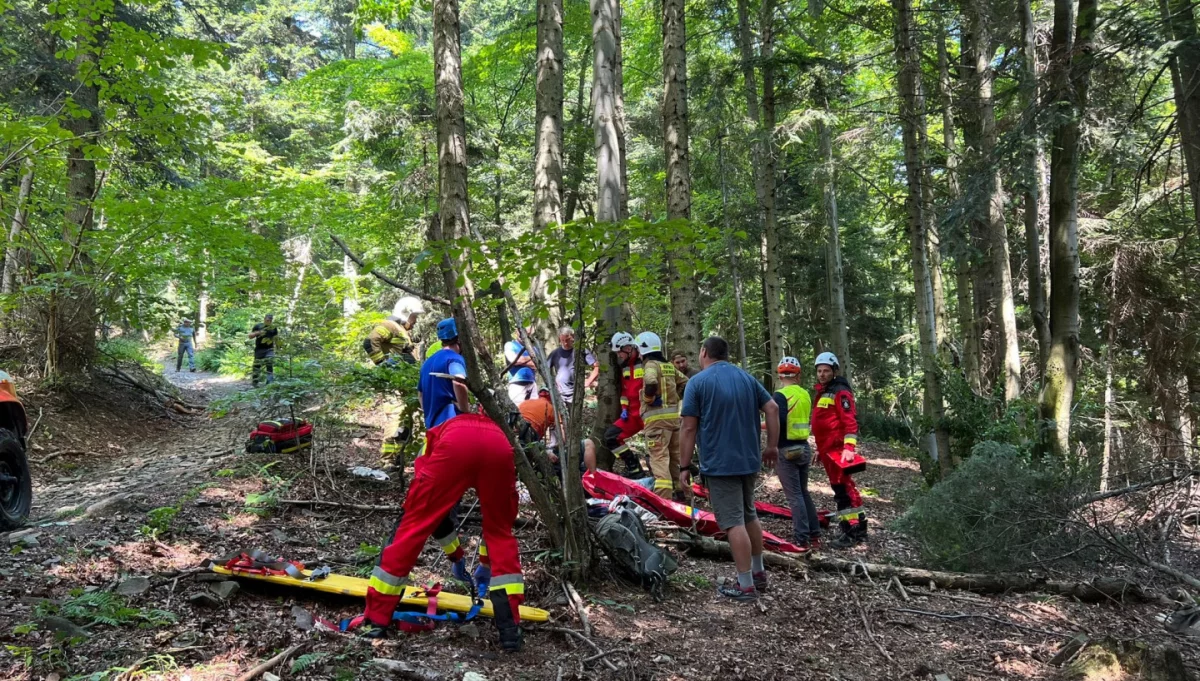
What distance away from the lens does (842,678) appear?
3.85m

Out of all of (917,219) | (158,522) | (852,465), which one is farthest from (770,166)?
(158,522)

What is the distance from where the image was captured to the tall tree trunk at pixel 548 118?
8.82 meters

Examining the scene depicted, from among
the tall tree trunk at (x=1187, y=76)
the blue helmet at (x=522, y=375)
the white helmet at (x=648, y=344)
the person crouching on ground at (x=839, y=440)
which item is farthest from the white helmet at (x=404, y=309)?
the tall tree trunk at (x=1187, y=76)

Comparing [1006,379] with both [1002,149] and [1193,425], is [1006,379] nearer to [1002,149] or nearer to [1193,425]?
[1193,425]

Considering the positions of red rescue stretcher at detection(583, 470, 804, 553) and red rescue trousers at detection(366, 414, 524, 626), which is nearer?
red rescue trousers at detection(366, 414, 524, 626)

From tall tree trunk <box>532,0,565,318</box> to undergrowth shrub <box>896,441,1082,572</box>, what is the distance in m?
5.13

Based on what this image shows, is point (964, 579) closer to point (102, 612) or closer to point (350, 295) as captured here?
point (102, 612)

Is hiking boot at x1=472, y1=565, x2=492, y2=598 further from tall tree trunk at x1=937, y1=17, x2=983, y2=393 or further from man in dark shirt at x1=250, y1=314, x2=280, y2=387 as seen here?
tall tree trunk at x1=937, y1=17, x2=983, y2=393

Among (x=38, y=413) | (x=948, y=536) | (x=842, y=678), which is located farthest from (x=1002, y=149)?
(x=38, y=413)

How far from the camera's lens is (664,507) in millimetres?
6801

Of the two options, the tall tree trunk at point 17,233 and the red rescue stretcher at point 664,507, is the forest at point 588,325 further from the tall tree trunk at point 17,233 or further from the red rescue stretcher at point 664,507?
the red rescue stretcher at point 664,507

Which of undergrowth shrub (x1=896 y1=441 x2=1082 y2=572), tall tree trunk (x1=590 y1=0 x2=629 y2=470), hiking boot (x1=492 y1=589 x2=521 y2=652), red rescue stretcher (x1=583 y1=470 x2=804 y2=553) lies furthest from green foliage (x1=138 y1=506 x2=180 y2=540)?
undergrowth shrub (x1=896 y1=441 x2=1082 y2=572)

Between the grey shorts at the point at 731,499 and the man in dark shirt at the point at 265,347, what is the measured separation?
16.3ft

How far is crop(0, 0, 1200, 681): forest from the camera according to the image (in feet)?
13.5
